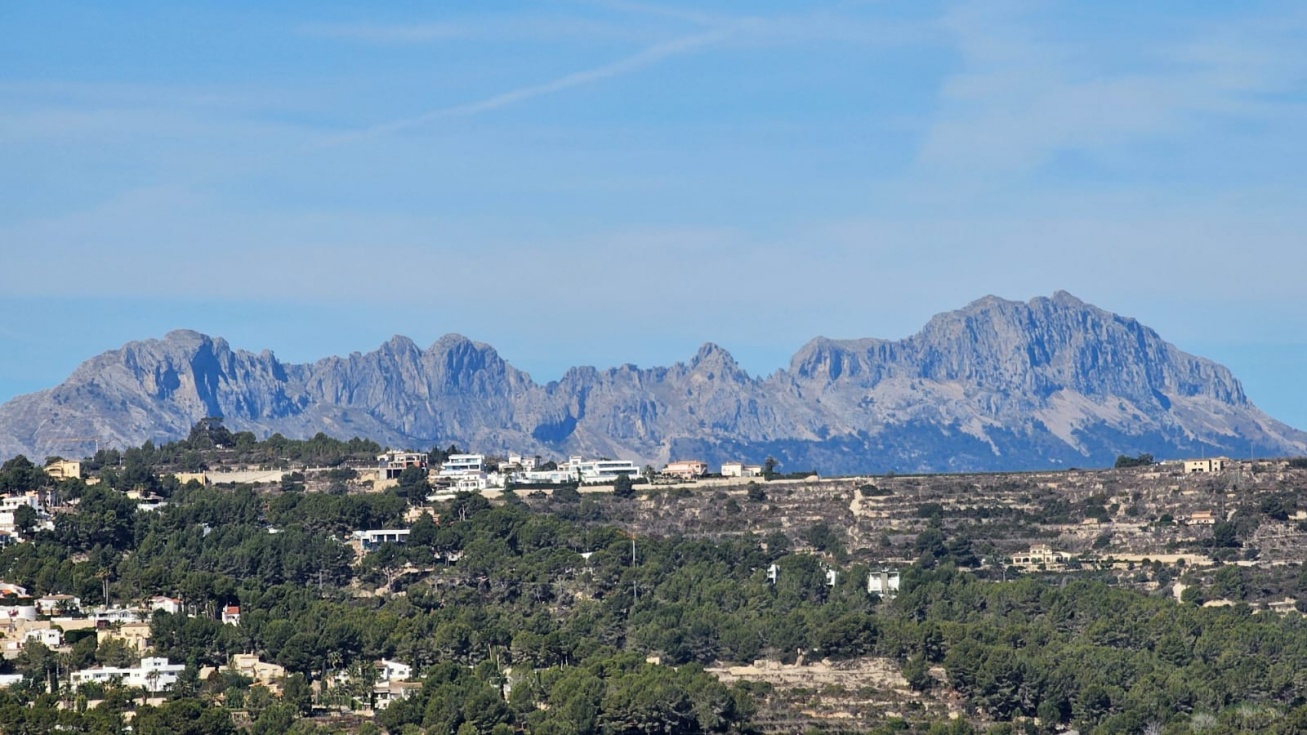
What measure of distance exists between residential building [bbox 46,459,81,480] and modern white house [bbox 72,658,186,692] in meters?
56.8

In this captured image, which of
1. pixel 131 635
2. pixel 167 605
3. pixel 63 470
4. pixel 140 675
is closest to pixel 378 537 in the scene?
pixel 167 605

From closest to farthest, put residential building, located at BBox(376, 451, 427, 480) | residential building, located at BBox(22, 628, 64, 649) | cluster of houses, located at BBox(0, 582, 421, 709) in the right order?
cluster of houses, located at BBox(0, 582, 421, 709) < residential building, located at BBox(22, 628, 64, 649) < residential building, located at BBox(376, 451, 427, 480)

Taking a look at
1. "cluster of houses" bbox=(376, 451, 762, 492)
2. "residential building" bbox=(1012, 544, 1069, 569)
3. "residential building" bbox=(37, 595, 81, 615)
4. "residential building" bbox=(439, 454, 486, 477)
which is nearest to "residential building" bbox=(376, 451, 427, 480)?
"cluster of houses" bbox=(376, 451, 762, 492)

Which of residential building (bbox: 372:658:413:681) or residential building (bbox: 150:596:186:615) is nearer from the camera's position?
residential building (bbox: 372:658:413:681)

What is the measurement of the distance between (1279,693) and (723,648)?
26607 millimetres

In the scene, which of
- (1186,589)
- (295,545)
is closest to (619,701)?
(295,545)

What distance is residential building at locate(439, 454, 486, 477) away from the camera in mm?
182875

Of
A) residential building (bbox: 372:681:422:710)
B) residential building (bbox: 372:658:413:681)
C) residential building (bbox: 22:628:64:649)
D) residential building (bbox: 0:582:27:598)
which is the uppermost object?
residential building (bbox: 0:582:27:598)

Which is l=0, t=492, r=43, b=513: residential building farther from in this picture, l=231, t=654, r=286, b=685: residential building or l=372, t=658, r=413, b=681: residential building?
l=372, t=658, r=413, b=681: residential building

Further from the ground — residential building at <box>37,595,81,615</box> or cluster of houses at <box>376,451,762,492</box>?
cluster of houses at <box>376,451,762,492</box>

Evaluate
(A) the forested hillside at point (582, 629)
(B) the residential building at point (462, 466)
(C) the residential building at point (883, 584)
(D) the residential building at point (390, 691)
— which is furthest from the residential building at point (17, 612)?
(B) the residential building at point (462, 466)

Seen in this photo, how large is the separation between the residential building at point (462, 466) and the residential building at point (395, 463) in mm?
1798

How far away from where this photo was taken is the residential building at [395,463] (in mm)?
172500

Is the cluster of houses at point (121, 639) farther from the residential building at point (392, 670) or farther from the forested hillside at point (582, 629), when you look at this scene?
the forested hillside at point (582, 629)
